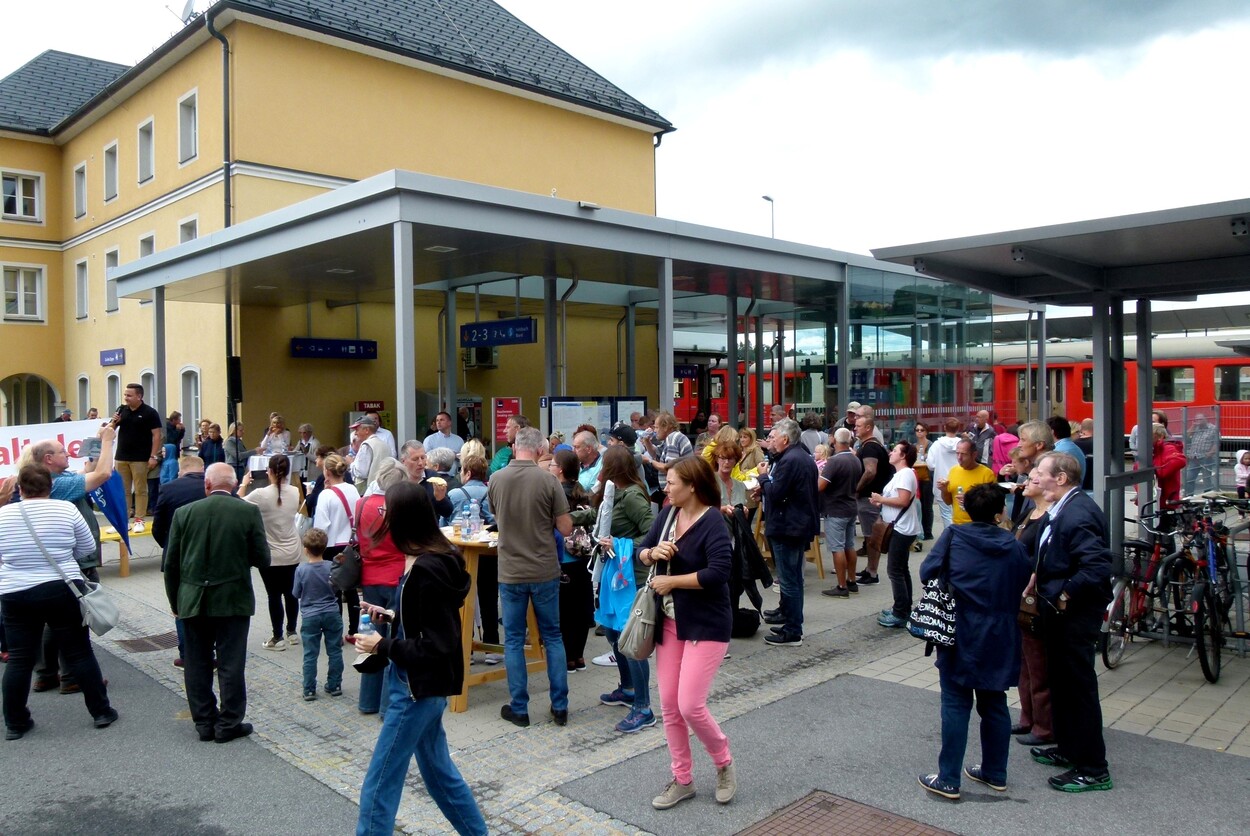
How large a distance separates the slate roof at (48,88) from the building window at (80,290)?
4294mm

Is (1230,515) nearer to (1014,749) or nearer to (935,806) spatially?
(1014,749)

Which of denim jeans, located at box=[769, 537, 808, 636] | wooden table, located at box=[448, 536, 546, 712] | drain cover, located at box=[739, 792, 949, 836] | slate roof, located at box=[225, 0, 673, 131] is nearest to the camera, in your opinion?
drain cover, located at box=[739, 792, 949, 836]

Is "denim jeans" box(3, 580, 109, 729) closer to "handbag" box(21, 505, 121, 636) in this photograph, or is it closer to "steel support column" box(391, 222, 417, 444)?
"handbag" box(21, 505, 121, 636)

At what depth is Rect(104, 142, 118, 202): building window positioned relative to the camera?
24.9 m

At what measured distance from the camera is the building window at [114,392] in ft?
80.1

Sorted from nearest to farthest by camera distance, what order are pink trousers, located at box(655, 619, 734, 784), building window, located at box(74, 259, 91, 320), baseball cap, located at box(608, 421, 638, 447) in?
pink trousers, located at box(655, 619, 734, 784) < baseball cap, located at box(608, 421, 638, 447) < building window, located at box(74, 259, 91, 320)

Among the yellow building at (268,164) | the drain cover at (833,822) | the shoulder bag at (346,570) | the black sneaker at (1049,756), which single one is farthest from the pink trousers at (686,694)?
the yellow building at (268,164)

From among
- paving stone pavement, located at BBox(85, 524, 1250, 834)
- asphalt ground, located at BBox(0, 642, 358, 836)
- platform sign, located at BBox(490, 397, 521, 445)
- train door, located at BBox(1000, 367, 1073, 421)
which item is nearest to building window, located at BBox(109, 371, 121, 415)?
platform sign, located at BBox(490, 397, 521, 445)

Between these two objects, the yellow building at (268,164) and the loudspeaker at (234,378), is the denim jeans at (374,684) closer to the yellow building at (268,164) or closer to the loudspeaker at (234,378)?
the yellow building at (268,164)

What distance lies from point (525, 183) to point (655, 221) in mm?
11848

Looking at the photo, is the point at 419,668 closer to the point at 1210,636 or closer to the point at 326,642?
the point at 326,642

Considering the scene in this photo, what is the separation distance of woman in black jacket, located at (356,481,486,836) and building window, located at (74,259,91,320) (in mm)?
26814

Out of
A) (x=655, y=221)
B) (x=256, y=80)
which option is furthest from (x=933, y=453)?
(x=256, y=80)

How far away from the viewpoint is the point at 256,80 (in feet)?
63.6
